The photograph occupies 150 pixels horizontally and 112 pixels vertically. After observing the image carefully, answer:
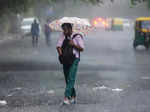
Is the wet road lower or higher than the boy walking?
lower

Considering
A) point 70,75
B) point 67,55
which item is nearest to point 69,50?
point 67,55

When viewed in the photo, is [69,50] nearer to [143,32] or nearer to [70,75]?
[70,75]

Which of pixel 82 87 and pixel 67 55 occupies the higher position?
pixel 67 55

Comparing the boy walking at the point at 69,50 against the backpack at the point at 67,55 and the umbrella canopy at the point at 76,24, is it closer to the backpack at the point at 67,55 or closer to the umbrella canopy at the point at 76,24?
the backpack at the point at 67,55

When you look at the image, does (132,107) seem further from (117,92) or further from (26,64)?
(26,64)

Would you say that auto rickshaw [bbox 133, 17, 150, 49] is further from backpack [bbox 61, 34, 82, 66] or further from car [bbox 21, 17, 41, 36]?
car [bbox 21, 17, 41, 36]

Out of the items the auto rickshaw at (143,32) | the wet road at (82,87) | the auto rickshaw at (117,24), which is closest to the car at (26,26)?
the auto rickshaw at (117,24)

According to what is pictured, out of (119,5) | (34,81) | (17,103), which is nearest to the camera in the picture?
(17,103)

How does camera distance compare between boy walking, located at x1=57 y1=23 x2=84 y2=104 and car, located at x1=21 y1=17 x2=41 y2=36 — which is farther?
car, located at x1=21 y1=17 x2=41 y2=36

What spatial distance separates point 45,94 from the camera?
1188 centimetres

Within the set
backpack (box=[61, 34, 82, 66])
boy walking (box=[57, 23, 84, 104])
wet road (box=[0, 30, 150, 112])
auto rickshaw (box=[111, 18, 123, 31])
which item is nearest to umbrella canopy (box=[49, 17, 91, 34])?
boy walking (box=[57, 23, 84, 104])

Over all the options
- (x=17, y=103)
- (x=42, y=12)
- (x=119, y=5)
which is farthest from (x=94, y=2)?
(x=119, y=5)

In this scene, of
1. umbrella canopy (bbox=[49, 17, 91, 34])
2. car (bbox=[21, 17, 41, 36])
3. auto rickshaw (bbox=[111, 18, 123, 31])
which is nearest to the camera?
umbrella canopy (bbox=[49, 17, 91, 34])

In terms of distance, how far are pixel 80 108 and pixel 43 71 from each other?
7.90 m
